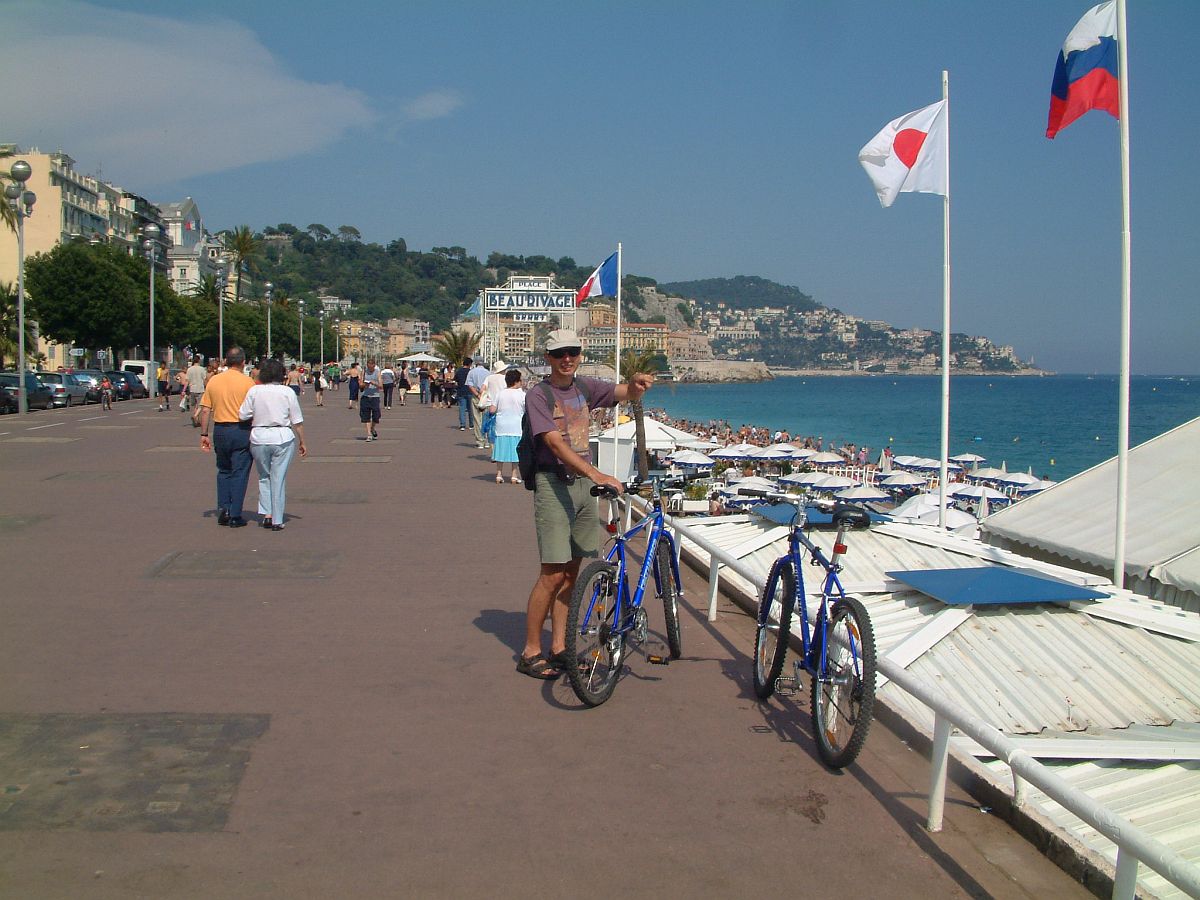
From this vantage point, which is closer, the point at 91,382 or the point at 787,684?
the point at 787,684

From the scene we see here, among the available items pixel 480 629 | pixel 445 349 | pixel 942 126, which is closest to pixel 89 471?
pixel 480 629

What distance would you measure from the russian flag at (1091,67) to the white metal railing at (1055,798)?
308 inches

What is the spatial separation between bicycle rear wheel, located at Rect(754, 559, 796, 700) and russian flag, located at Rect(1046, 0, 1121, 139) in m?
7.02

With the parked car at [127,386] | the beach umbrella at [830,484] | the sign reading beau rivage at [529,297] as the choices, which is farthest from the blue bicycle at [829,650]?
the parked car at [127,386]

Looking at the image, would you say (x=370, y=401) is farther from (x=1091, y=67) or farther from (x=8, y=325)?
(x=8, y=325)

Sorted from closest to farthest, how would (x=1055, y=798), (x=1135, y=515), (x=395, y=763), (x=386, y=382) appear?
(x=1055, y=798), (x=395, y=763), (x=1135, y=515), (x=386, y=382)

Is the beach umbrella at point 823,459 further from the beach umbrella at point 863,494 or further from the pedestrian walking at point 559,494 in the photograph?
the pedestrian walking at point 559,494

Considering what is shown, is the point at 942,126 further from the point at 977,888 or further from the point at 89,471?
the point at 89,471

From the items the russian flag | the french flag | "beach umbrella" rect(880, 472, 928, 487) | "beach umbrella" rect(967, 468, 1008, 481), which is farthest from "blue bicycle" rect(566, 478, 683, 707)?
"beach umbrella" rect(967, 468, 1008, 481)

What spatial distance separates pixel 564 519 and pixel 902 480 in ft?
105

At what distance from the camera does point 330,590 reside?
324 inches

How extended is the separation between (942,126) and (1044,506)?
16.5ft

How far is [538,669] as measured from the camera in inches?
238

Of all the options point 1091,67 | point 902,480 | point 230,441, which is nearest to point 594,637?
point 230,441
